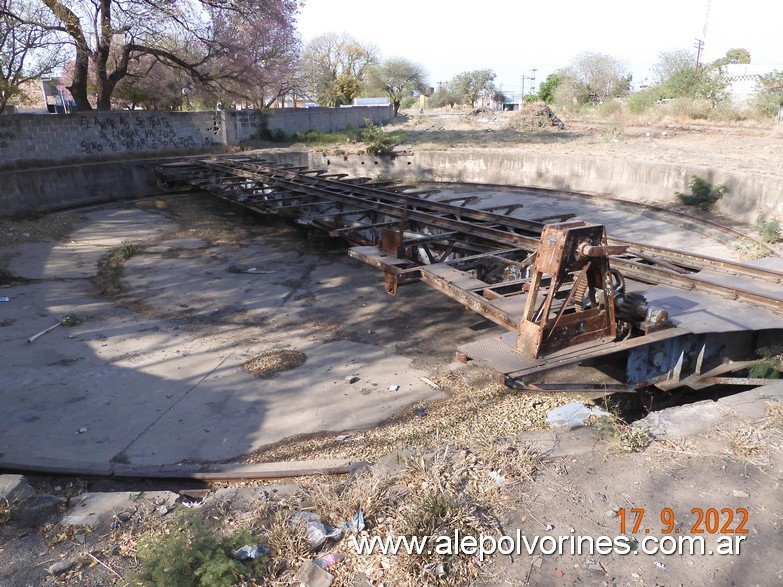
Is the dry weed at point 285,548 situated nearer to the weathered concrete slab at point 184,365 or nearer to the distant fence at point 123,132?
the weathered concrete slab at point 184,365

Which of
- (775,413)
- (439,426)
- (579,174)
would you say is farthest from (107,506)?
(579,174)

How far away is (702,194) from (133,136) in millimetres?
16818

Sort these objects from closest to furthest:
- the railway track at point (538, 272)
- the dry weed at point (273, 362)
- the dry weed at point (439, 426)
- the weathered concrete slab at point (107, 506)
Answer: the weathered concrete slab at point (107, 506) < the railway track at point (538, 272) < the dry weed at point (439, 426) < the dry weed at point (273, 362)

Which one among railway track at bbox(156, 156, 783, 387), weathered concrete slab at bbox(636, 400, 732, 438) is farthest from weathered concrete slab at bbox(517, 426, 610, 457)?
railway track at bbox(156, 156, 783, 387)

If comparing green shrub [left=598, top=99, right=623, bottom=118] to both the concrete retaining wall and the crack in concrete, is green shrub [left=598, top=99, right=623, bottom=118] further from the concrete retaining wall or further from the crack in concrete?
the crack in concrete

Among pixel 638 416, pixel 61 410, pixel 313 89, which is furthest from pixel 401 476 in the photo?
pixel 313 89

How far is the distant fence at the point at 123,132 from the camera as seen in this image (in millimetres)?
14805

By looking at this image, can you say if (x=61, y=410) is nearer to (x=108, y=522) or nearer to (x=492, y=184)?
(x=108, y=522)

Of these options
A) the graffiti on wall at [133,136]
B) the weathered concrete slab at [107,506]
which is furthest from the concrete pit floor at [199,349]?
the graffiti on wall at [133,136]

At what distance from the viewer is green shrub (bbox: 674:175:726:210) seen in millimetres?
11344

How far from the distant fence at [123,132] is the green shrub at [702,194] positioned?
15976 millimetres

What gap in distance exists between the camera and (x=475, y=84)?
74875mm

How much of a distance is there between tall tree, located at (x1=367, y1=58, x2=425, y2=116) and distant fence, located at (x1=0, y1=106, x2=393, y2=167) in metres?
44.0

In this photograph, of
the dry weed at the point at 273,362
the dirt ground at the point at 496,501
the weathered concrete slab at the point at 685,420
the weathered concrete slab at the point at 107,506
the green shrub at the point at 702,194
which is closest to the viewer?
the dirt ground at the point at 496,501
